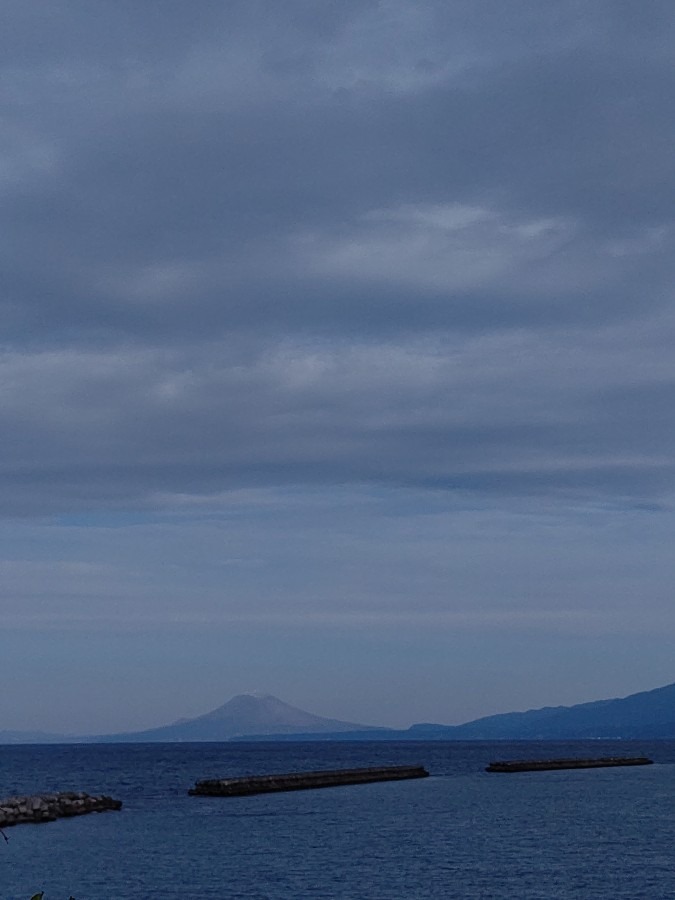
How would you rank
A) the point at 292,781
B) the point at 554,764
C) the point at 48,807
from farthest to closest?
the point at 554,764 < the point at 292,781 < the point at 48,807

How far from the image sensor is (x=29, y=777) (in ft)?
471

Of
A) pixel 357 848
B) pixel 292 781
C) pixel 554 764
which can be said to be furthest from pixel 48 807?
pixel 554 764

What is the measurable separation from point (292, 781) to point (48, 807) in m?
39.0

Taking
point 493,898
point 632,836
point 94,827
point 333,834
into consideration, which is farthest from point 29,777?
point 493,898

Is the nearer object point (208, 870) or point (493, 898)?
point (493, 898)

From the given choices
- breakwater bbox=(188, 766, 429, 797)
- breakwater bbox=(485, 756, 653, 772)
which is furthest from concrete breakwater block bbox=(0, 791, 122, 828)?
breakwater bbox=(485, 756, 653, 772)

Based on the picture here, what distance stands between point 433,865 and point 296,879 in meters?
7.51

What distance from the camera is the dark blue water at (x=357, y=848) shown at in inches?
1875

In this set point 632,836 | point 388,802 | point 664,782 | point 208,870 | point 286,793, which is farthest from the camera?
point 664,782

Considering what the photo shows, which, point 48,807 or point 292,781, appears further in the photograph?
point 292,781

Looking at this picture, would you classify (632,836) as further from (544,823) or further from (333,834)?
(333,834)

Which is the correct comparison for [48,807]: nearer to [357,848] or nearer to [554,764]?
[357,848]

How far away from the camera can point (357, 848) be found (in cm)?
6006

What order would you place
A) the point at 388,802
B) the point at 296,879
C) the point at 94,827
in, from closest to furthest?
the point at 296,879 < the point at 94,827 < the point at 388,802
